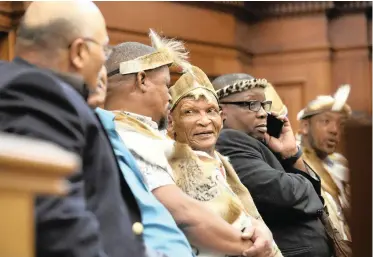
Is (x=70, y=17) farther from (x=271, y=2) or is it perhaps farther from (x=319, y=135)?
(x=271, y=2)

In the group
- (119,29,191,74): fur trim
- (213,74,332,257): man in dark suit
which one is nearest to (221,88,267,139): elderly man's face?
(213,74,332,257): man in dark suit

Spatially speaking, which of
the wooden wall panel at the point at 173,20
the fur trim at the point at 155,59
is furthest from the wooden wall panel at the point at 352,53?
the fur trim at the point at 155,59

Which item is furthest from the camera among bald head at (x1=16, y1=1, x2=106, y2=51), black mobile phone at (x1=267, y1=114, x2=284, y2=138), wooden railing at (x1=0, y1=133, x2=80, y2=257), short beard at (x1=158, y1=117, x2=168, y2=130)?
black mobile phone at (x1=267, y1=114, x2=284, y2=138)

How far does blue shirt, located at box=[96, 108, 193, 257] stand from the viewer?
140 cm

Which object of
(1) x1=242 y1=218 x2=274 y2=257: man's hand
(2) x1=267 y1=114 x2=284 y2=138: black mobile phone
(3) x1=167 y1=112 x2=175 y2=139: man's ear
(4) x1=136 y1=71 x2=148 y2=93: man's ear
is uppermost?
(4) x1=136 y1=71 x2=148 y2=93: man's ear

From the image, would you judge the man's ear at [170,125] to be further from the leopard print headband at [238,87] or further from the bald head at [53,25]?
the bald head at [53,25]

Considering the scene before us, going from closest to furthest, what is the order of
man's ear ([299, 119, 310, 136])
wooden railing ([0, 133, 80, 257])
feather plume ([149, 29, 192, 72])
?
wooden railing ([0, 133, 80, 257]) → feather plume ([149, 29, 192, 72]) → man's ear ([299, 119, 310, 136])

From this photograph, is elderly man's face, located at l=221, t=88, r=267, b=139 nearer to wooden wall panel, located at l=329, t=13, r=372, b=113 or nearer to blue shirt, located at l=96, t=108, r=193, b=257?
blue shirt, located at l=96, t=108, r=193, b=257

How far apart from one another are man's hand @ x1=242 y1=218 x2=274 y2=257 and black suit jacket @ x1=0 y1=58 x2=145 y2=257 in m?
0.51

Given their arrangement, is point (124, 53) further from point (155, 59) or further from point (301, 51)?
point (301, 51)

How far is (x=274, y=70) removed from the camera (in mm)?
4410

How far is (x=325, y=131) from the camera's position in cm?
311

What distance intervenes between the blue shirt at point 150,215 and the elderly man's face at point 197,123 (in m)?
0.53

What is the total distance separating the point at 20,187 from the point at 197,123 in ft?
4.46
